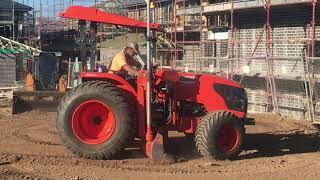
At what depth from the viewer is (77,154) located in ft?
31.0

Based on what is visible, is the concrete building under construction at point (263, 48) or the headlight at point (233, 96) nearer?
the headlight at point (233, 96)

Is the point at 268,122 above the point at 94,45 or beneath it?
beneath

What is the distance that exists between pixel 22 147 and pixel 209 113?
3.65 m

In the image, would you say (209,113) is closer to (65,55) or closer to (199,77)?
(199,77)

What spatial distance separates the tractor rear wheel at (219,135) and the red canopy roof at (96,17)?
195 centimetres

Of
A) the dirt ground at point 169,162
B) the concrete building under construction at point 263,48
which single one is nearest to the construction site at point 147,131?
the dirt ground at point 169,162

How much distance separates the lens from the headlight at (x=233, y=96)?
32.7 feet

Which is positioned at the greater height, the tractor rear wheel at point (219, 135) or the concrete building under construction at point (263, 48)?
the concrete building under construction at point (263, 48)

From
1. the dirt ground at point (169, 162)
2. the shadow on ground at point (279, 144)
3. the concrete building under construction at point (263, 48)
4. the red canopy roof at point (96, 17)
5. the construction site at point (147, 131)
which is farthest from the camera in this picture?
the concrete building under construction at point (263, 48)

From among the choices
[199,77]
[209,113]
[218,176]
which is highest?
[199,77]

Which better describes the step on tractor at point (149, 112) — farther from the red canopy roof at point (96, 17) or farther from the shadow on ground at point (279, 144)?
the shadow on ground at point (279, 144)

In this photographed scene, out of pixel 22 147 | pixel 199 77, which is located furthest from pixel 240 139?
pixel 22 147

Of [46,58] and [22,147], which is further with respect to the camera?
[46,58]

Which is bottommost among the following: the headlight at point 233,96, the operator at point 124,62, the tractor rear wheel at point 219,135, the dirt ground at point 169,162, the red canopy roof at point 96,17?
the dirt ground at point 169,162
